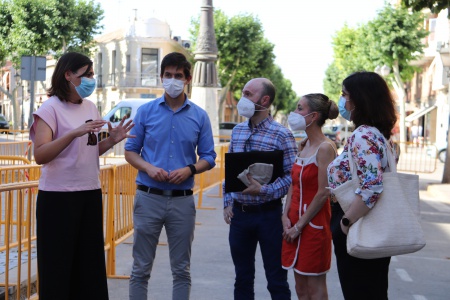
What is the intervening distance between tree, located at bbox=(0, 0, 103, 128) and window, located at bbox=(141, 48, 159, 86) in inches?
233

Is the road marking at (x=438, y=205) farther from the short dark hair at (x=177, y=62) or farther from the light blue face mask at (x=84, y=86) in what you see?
the light blue face mask at (x=84, y=86)

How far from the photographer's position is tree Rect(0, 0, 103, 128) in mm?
55406

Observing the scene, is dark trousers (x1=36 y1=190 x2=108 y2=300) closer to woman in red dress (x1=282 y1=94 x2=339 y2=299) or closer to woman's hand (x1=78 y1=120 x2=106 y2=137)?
woman's hand (x1=78 y1=120 x2=106 y2=137)

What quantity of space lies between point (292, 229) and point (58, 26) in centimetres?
5355

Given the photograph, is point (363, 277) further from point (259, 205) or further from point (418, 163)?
point (418, 163)

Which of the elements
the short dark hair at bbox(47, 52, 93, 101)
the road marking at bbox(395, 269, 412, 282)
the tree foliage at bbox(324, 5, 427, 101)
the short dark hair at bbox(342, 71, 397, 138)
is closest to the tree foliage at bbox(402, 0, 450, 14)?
the road marking at bbox(395, 269, 412, 282)

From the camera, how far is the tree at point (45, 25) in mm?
55406

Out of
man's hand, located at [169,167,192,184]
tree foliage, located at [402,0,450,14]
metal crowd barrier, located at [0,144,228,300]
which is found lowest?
metal crowd barrier, located at [0,144,228,300]

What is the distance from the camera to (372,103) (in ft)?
14.1

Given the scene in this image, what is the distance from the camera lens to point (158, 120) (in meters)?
5.40

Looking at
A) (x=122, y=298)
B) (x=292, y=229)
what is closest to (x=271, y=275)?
(x=292, y=229)

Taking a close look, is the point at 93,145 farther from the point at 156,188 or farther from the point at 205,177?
the point at 205,177

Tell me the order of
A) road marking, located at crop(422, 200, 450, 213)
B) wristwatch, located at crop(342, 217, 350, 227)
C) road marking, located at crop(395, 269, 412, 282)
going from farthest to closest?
road marking, located at crop(422, 200, 450, 213)
road marking, located at crop(395, 269, 412, 282)
wristwatch, located at crop(342, 217, 350, 227)

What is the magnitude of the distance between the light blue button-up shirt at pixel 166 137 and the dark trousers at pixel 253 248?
1.60 feet
